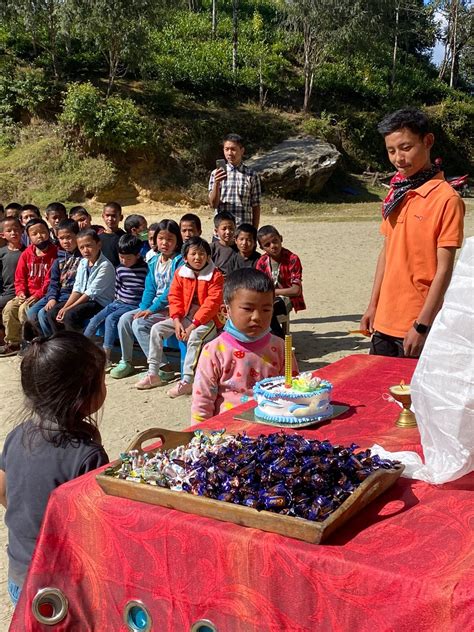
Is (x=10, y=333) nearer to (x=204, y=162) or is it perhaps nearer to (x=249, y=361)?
(x=249, y=361)

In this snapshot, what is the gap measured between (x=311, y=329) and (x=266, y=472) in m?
6.44

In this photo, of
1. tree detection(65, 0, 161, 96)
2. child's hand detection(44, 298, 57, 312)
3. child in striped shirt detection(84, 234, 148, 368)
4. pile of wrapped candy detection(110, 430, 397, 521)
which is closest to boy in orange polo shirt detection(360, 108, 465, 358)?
pile of wrapped candy detection(110, 430, 397, 521)

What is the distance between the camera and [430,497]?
187cm

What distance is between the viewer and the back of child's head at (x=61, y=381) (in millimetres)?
2232

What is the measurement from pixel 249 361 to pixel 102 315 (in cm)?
395

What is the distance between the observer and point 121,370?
21.7ft

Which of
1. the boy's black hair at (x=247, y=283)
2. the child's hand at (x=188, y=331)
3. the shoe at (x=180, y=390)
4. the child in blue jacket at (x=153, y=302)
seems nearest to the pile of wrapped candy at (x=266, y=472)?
the boy's black hair at (x=247, y=283)

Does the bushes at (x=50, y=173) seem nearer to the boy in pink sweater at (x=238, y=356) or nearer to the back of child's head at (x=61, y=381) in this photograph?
the boy in pink sweater at (x=238, y=356)

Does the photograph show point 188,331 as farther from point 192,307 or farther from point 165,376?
point 165,376

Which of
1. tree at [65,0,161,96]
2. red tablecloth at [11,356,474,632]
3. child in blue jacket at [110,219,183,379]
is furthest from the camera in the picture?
tree at [65,0,161,96]

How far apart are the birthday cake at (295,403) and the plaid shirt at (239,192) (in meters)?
5.03

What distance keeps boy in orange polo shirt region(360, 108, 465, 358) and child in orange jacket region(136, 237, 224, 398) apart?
2.42 meters

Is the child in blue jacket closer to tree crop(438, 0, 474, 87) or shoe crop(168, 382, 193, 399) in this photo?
shoe crop(168, 382, 193, 399)

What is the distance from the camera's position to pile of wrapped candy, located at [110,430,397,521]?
170 cm
